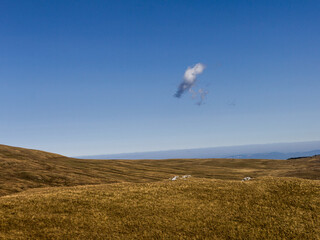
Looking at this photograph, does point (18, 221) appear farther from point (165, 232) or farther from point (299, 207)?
point (299, 207)

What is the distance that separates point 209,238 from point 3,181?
4020 cm

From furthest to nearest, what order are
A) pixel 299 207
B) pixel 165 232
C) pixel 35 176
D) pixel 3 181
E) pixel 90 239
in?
pixel 35 176 → pixel 3 181 → pixel 299 207 → pixel 165 232 → pixel 90 239

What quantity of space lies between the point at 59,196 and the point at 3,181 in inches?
1004

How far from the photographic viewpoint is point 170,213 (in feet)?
A: 67.5

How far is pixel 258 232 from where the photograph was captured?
1764 cm

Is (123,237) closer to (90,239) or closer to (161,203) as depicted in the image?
(90,239)

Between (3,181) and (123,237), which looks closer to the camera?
(123,237)

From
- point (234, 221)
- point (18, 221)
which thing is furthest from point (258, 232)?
point (18, 221)

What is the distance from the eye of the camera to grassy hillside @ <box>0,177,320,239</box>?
17297mm

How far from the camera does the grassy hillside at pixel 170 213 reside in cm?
1730

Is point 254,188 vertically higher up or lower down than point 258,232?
higher up

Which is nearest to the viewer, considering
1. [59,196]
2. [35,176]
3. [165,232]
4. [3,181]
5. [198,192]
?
[165,232]

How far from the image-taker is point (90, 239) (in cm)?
1638

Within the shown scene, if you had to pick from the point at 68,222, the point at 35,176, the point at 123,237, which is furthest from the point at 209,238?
the point at 35,176
